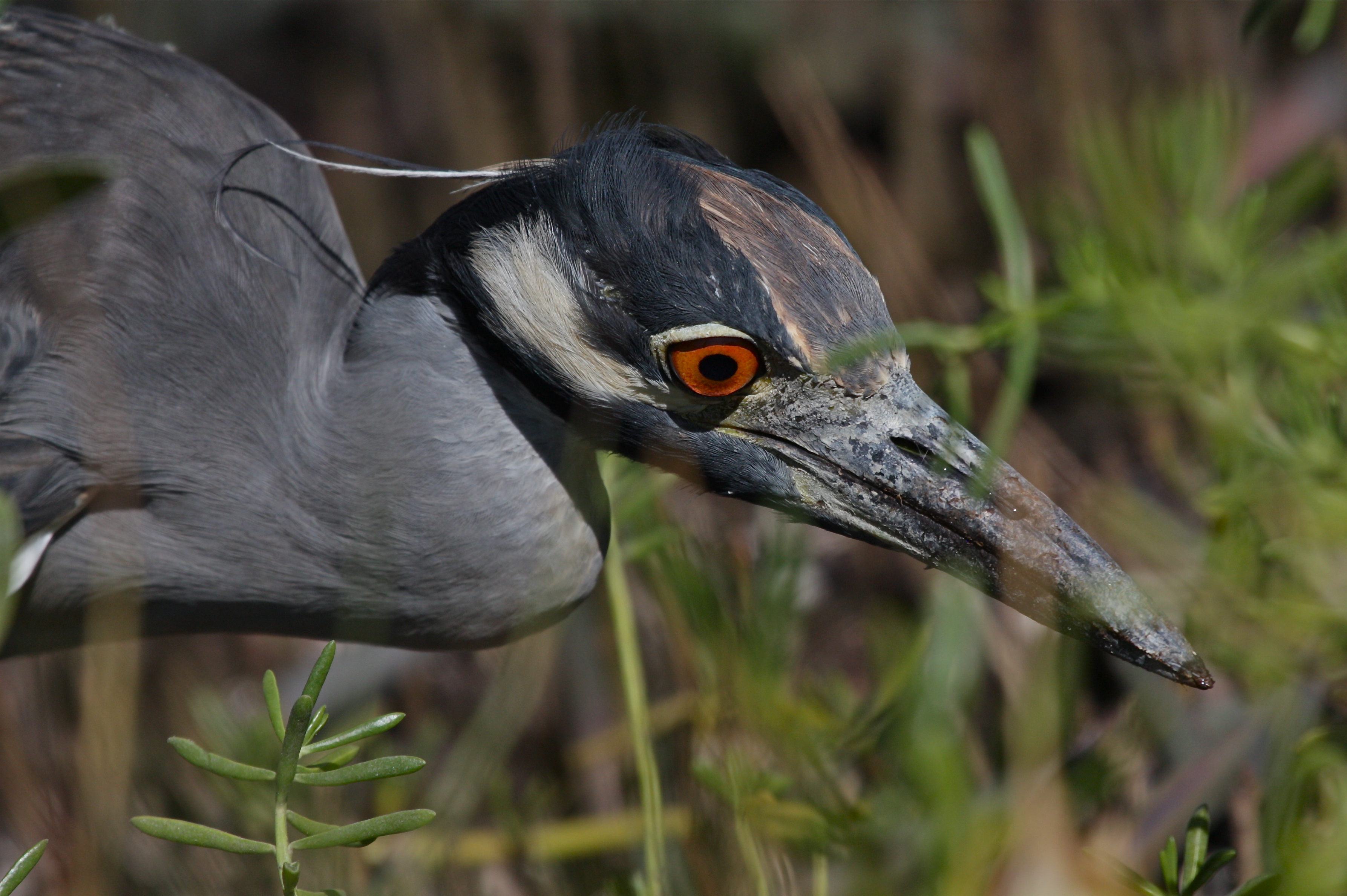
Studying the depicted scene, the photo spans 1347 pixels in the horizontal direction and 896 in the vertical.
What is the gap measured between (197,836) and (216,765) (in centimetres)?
7

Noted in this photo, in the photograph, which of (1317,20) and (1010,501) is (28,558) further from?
(1317,20)

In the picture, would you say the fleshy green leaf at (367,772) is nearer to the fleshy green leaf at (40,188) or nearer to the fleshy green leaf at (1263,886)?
the fleshy green leaf at (40,188)

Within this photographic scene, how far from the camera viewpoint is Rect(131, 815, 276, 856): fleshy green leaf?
114 centimetres

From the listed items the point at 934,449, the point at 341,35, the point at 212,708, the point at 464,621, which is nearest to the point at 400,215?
the point at 341,35

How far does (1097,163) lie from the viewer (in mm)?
2041

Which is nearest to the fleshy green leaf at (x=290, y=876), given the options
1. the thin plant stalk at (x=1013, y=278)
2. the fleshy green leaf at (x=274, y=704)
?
the fleshy green leaf at (x=274, y=704)

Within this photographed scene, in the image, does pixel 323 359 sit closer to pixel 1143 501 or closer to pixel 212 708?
pixel 212 708

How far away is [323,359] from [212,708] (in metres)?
0.72

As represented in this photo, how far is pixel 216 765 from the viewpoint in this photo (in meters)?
1.17

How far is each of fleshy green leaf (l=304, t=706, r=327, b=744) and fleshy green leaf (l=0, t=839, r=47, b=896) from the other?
0.87ft

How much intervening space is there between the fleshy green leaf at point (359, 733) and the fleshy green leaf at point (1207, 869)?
835 mm

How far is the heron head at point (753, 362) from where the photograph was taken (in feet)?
4.99

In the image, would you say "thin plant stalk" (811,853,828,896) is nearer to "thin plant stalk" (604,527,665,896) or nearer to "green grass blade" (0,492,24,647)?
"thin plant stalk" (604,527,665,896)

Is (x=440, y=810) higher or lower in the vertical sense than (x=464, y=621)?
lower
